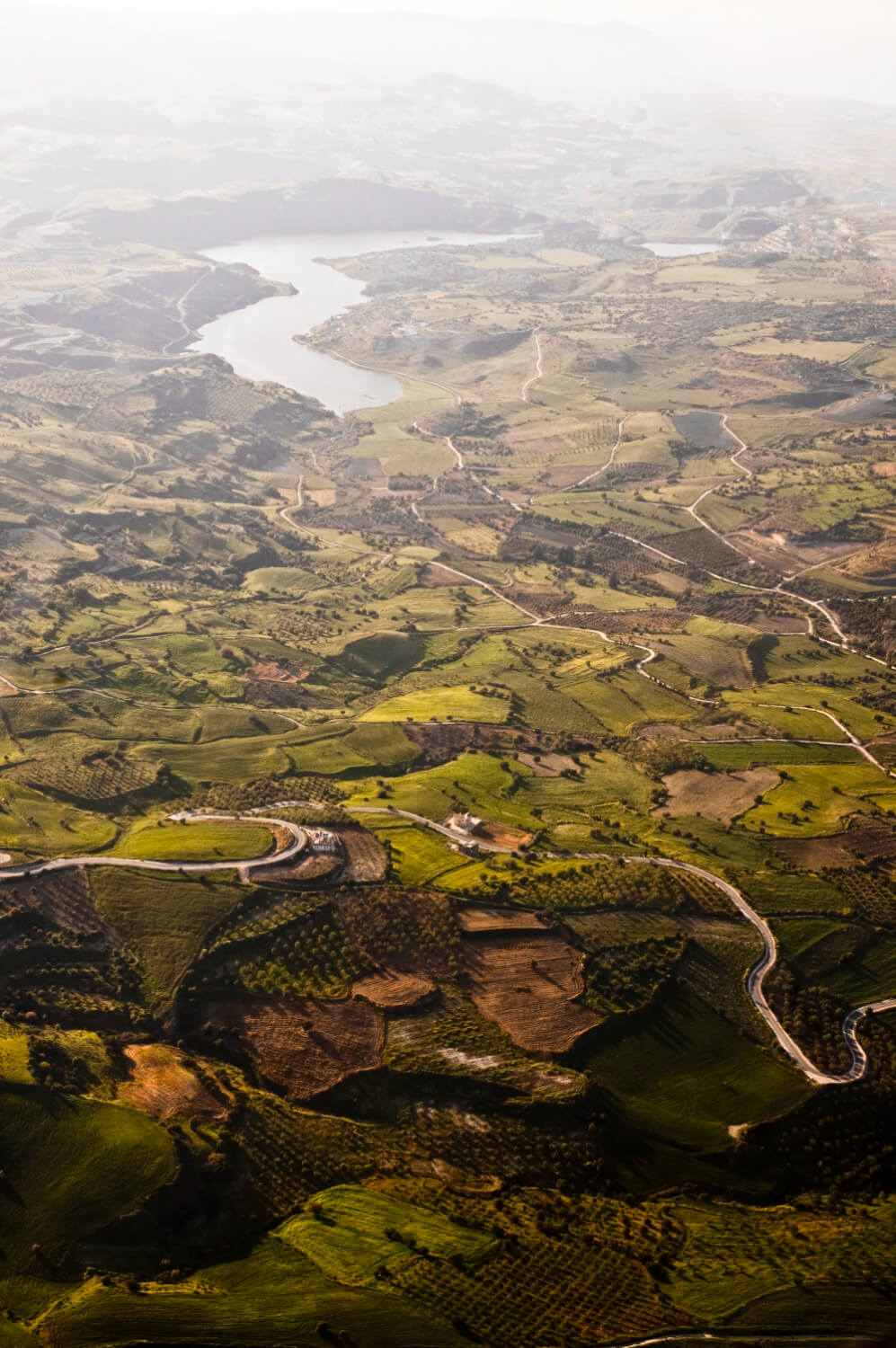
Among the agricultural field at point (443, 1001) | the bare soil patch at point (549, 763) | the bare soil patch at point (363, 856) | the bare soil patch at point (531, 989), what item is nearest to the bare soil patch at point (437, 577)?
the agricultural field at point (443, 1001)

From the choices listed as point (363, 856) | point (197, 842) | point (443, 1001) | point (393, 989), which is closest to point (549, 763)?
point (363, 856)

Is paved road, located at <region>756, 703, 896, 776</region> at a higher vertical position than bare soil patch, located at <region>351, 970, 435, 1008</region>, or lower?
lower

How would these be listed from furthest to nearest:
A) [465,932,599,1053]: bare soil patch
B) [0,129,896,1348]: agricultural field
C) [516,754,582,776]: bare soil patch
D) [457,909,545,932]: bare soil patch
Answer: [516,754,582,776]: bare soil patch, [457,909,545,932]: bare soil patch, [465,932,599,1053]: bare soil patch, [0,129,896,1348]: agricultural field

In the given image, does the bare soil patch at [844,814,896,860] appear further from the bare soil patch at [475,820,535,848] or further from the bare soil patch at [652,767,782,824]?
the bare soil patch at [475,820,535,848]

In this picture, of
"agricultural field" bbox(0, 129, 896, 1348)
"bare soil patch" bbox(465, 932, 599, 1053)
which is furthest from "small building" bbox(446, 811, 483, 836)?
"bare soil patch" bbox(465, 932, 599, 1053)

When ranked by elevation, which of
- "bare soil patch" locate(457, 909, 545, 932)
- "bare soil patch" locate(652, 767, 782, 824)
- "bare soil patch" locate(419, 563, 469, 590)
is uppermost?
"bare soil patch" locate(457, 909, 545, 932)

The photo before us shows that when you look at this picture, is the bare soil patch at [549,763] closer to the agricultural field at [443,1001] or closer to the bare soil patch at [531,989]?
the agricultural field at [443,1001]

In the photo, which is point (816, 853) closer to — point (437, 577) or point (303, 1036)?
point (303, 1036)

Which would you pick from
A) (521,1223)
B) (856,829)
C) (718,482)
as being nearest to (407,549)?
(718,482)
